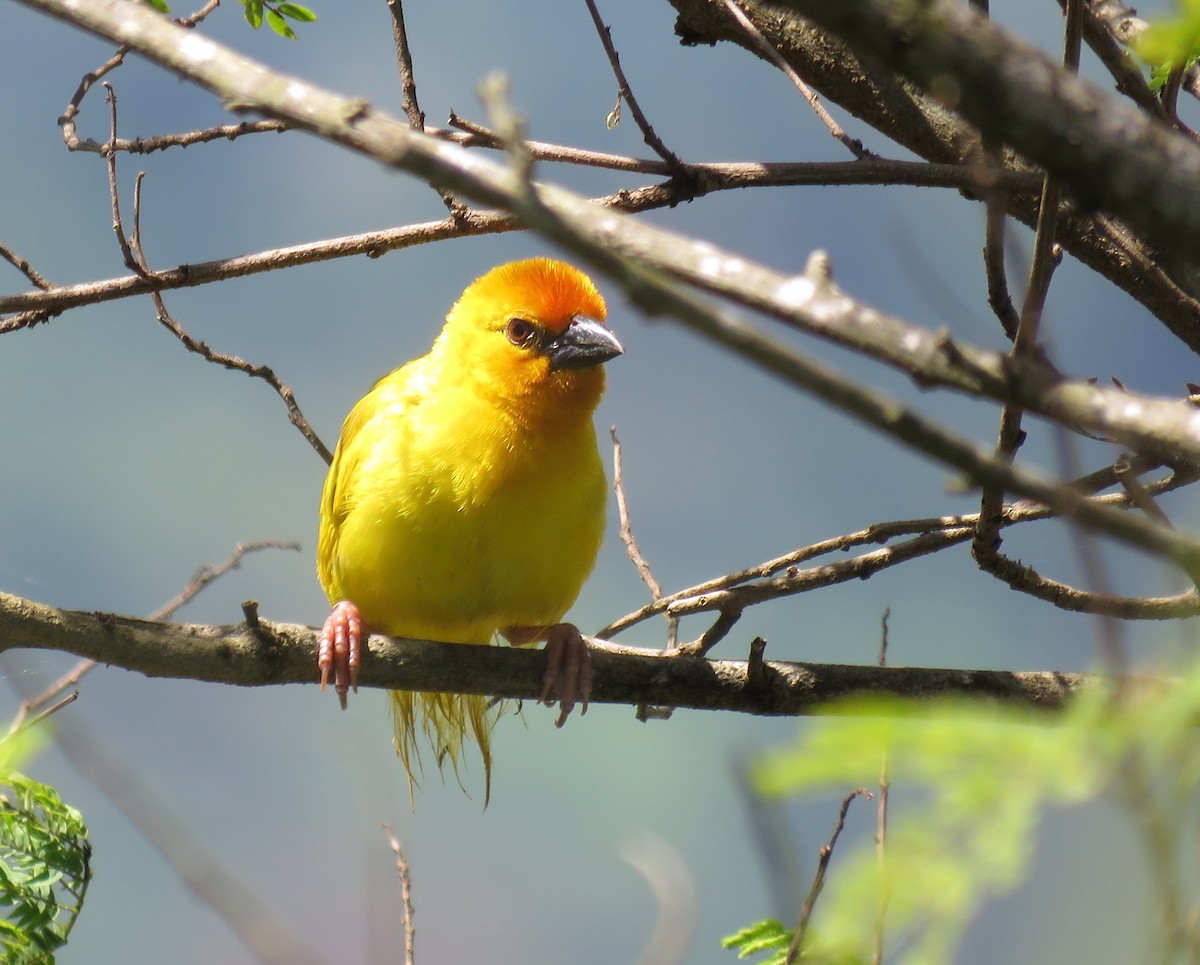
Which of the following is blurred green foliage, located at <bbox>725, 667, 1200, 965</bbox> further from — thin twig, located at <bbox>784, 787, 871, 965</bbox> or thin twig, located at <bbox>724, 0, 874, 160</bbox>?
thin twig, located at <bbox>724, 0, 874, 160</bbox>

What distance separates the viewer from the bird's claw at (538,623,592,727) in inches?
132

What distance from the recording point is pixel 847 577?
3.24 metres

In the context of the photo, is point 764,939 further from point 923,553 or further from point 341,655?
point 341,655

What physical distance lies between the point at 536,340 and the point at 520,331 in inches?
2.7

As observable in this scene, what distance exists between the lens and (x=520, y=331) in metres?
4.18

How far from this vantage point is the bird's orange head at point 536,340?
13.3ft

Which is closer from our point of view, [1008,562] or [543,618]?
[1008,562]

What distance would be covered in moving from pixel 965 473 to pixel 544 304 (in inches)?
119

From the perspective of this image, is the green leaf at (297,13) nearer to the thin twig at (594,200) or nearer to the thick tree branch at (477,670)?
the thin twig at (594,200)

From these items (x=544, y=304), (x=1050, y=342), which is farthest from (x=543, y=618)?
(x=1050, y=342)

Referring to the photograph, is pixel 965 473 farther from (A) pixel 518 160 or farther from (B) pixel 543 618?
(B) pixel 543 618

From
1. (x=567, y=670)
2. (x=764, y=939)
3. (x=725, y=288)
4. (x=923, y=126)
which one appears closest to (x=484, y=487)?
(x=567, y=670)

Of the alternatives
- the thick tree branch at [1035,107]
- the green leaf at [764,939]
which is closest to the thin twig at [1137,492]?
the thick tree branch at [1035,107]

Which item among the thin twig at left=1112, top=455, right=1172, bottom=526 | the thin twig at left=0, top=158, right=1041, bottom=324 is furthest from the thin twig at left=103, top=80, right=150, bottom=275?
the thin twig at left=1112, top=455, right=1172, bottom=526
